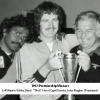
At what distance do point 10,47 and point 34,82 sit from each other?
460mm

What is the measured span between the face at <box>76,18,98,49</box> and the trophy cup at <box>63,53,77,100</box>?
0.12 meters

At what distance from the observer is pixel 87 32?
70cm

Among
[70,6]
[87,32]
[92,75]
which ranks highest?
[70,6]

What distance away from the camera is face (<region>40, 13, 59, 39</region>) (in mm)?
660

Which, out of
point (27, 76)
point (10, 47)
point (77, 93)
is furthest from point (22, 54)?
point (10, 47)

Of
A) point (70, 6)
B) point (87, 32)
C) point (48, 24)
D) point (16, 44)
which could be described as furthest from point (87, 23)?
point (70, 6)

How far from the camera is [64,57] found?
60 cm

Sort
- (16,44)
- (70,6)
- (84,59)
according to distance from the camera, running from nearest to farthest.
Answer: (84,59)
(16,44)
(70,6)

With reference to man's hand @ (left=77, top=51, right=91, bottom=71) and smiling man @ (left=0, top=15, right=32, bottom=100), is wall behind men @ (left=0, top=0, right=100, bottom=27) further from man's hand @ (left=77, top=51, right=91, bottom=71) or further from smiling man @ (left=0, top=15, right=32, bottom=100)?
man's hand @ (left=77, top=51, right=91, bottom=71)

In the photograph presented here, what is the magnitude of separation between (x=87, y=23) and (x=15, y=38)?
51 centimetres

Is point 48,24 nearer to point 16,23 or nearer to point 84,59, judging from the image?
point 84,59

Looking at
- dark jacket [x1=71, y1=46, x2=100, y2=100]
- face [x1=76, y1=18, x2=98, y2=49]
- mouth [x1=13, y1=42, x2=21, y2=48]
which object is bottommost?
dark jacket [x1=71, y1=46, x2=100, y2=100]

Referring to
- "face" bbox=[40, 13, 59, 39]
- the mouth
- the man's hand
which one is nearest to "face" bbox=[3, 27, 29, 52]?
the mouth

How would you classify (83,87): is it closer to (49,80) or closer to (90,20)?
(49,80)
